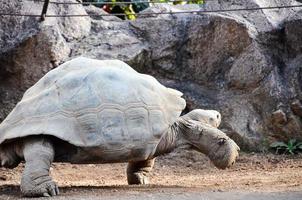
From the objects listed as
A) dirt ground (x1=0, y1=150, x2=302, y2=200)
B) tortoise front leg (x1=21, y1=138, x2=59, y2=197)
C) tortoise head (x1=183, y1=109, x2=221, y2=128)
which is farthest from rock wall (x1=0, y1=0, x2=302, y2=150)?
tortoise front leg (x1=21, y1=138, x2=59, y2=197)

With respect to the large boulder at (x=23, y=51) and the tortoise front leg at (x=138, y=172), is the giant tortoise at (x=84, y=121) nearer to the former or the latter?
the tortoise front leg at (x=138, y=172)

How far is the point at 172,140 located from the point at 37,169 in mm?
1273

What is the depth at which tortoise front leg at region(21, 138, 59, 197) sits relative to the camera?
457cm

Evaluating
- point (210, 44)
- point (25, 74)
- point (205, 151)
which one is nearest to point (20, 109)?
point (205, 151)

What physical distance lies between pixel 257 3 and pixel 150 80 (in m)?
3.50

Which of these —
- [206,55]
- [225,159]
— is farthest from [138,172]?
[206,55]

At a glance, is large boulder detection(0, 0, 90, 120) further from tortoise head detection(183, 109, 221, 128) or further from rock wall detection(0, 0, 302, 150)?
tortoise head detection(183, 109, 221, 128)

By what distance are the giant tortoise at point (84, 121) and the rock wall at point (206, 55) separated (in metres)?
2.75

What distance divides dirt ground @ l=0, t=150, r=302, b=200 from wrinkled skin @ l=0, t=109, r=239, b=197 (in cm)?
16

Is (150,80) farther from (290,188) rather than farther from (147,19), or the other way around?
(147,19)

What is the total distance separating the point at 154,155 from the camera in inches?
208

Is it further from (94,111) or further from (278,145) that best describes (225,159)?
(278,145)

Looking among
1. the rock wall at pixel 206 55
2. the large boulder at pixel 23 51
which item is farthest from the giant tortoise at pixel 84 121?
the rock wall at pixel 206 55

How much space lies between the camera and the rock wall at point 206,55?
7828 mm
